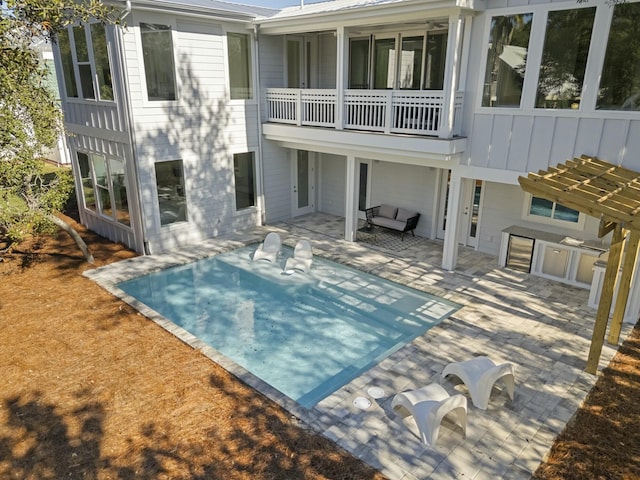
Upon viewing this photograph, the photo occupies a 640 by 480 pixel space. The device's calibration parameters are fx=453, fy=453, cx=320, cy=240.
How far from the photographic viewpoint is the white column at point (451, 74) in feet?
30.5

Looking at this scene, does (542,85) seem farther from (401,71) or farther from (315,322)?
(315,322)

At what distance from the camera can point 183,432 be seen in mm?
5945

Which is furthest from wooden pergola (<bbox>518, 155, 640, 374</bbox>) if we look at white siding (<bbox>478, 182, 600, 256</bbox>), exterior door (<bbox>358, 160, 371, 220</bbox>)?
exterior door (<bbox>358, 160, 371, 220</bbox>)

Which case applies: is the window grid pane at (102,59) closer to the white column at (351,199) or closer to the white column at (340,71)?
the white column at (340,71)

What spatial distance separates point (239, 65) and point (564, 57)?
8.30m

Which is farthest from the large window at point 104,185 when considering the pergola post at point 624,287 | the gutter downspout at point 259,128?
the pergola post at point 624,287

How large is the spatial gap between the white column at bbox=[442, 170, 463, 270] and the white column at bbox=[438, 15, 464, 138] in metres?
1.18

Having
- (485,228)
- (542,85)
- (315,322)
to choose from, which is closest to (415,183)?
(485,228)

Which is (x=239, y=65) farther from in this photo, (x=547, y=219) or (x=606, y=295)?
(x=606, y=295)

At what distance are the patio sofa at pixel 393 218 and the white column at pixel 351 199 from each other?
35.1 inches

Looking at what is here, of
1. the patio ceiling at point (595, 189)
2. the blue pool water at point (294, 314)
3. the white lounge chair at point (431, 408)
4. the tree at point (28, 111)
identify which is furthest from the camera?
the blue pool water at point (294, 314)

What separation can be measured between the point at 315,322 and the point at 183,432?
3.61 meters

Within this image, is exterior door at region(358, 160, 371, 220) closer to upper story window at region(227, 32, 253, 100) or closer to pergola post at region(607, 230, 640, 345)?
upper story window at region(227, 32, 253, 100)

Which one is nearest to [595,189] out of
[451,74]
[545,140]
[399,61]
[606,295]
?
[606,295]
